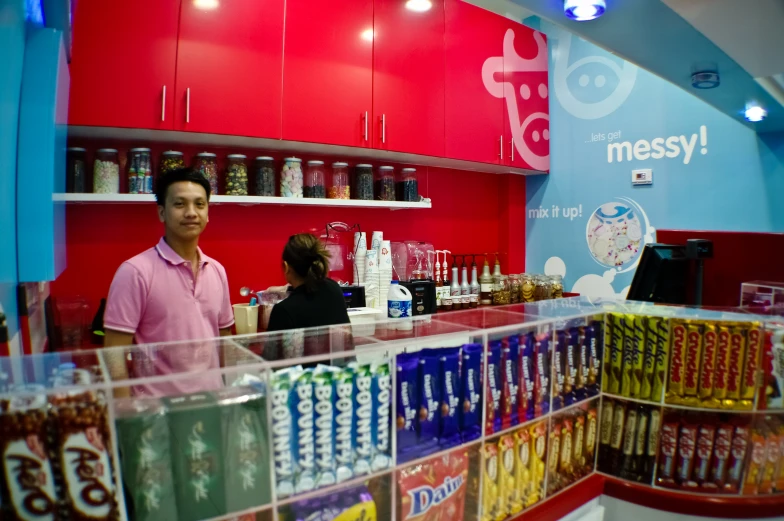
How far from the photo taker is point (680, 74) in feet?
6.74

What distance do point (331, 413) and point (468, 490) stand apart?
510mm

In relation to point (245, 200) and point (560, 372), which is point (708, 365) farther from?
point (245, 200)

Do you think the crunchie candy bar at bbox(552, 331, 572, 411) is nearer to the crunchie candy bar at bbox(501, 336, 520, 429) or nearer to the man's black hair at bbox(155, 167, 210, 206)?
the crunchie candy bar at bbox(501, 336, 520, 429)

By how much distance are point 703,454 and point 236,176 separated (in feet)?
8.21

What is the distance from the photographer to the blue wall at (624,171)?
124 inches

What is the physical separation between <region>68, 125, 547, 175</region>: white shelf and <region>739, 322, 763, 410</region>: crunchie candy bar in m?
2.20

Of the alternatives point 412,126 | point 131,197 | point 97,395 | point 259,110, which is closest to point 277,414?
point 97,395

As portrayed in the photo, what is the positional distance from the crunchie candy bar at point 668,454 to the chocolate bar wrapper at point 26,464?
1.70 metres

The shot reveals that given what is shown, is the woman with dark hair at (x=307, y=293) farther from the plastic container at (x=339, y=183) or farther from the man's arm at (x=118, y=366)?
the plastic container at (x=339, y=183)

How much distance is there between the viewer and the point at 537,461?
1532mm

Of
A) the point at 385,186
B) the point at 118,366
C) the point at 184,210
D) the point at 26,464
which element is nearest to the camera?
the point at 26,464

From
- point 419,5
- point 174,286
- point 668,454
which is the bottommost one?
point 668,454

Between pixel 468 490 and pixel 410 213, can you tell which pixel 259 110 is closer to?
pixel 410 213

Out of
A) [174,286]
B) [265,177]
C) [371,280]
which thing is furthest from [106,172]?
[371,280]
